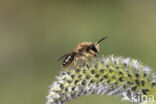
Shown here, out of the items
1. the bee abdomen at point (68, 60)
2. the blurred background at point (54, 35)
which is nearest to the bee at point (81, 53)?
the bee abdomen at point (68, 60)

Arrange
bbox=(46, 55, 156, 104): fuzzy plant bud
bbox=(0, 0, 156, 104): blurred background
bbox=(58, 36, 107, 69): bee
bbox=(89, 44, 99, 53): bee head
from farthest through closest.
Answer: bbox=(0, 0, 156, 104): blurred background
bbox=(89, 44, 99, 53): bee head
bbox=(58, 36, 107, 69): bee
bbox=(46, 55, 156, 104): fuzzy plant bud

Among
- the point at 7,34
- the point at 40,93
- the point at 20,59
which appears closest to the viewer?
the point at 40,93

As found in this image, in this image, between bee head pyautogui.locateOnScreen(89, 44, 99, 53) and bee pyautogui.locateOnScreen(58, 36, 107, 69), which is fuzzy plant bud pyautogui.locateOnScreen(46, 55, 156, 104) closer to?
bee pyautogui.locateOnScreen(58, 36, 107, 69)

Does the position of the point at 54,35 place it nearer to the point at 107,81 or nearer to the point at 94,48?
the point at 94,48

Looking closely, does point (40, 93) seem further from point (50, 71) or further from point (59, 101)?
point (59, 101)

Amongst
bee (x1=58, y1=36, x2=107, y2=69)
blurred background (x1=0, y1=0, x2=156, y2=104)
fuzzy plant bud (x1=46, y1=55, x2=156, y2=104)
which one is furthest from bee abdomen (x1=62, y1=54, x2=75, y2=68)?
blurred background (x1=0, y1=0, x2=156, y2=104)

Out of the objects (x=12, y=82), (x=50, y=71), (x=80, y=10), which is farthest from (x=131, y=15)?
(x=12, y=82)
